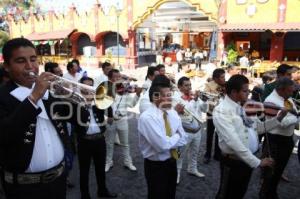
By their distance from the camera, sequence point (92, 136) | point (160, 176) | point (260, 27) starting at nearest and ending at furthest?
1. point (160, 176)
2. point (92, 136)
3. point (260, 27)

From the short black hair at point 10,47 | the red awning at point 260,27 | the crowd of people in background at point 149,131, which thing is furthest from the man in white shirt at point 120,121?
the red awning at point 260,27

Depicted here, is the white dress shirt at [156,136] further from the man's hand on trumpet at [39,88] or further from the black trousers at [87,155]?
the man's hand on trumpet at [39,88]

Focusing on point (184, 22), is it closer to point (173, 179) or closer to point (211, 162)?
point (211, 162)

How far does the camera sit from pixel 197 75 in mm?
17375

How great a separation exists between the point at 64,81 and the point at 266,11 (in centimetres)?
1935

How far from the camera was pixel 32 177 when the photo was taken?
7.47 ft

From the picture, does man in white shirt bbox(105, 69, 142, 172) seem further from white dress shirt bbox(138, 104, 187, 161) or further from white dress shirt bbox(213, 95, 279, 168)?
white dress shirt bbox(213, 95, 279, 168)

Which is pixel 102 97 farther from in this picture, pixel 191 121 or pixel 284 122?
pixel 284 122

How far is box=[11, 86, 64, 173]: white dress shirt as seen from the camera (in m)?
2.26

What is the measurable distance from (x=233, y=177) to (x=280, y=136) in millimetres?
1177

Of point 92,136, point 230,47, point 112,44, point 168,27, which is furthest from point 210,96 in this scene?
point 168,27

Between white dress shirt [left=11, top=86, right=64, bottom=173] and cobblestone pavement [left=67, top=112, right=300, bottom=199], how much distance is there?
2441mm

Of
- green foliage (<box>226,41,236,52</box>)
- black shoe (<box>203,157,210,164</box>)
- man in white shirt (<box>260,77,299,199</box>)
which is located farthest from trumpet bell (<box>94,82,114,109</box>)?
green foliage (<box>226,41,236,52</box>)

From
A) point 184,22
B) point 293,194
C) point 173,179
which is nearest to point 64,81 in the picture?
point 173,179
